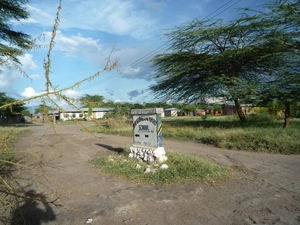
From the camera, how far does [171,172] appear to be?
17.7ft

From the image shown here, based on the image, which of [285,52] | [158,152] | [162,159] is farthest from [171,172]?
[285,52]

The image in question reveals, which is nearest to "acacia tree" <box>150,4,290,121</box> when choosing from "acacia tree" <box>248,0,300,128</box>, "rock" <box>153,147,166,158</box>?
"acacia tree" <box>248,0,300,128</box>

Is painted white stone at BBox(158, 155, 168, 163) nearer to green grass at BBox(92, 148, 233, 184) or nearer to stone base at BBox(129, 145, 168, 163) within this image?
stone base at BBox(129, 145, 168, 163)

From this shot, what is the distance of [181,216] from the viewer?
3420 millimetres

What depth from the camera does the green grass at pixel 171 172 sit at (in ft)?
16.5

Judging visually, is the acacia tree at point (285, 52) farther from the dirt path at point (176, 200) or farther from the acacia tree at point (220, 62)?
the dirt path at point (176, 200)

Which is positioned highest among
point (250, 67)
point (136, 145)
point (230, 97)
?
point (250, 67)

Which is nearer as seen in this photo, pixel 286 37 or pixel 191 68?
pixel 286 37

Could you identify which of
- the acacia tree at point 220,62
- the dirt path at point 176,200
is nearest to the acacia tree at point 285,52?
the acacia tree at point 220,62

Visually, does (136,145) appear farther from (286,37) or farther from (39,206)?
(286,37)

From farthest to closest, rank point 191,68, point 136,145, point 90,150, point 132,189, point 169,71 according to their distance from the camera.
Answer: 1. point 169,71
2. point 191,68
3. point 90,150
4. point 136,145
5. point 132,189

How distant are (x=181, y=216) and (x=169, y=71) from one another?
13.9 metres

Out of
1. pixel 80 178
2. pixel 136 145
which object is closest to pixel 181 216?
pixel 80 178

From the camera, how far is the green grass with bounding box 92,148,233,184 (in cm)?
504
